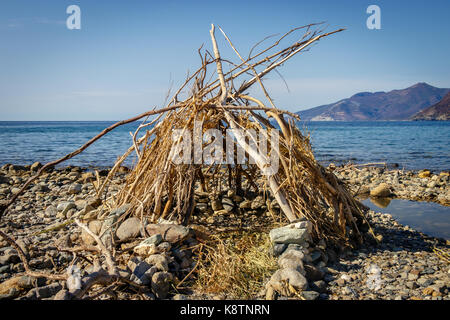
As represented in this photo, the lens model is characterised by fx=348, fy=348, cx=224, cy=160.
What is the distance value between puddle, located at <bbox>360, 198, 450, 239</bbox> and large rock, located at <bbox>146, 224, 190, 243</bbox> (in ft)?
13.2

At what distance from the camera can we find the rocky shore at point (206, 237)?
3.22 m

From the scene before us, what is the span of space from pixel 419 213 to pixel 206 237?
4.87m

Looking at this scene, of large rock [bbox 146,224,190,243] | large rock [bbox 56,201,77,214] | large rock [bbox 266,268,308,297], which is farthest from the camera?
large rock [bbox 56,201,77,214]

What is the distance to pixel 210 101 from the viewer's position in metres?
4.79

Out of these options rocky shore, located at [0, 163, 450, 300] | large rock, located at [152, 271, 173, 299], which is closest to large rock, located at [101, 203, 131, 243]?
rocky shore, located at [0, 163, 450, 300]

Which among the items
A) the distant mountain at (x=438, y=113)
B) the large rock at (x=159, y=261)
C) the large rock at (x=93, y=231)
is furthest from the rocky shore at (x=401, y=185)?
the distant mountain at (x=438, y=113)

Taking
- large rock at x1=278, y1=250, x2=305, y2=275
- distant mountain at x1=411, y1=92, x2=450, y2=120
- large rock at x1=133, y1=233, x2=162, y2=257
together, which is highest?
distant mountain at x1=411, y1=92, x2=450, y2=120

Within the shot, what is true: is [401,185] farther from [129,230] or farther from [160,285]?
[160,285]

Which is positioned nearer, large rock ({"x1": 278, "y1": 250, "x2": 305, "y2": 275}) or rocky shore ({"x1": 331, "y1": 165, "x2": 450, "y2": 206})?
large rock ({"x1": 278, "y1": 250, "x2": 305, "y2": 275})

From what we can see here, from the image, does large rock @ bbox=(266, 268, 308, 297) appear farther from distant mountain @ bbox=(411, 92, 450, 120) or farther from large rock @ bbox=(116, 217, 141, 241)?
distant mountain @ bbox=(411, 92, 450, 120)

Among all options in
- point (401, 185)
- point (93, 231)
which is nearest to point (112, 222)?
point (93, 231)

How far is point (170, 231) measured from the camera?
3869 mm

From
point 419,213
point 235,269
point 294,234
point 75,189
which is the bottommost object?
point 419,213

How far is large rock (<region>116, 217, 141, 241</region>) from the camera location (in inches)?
158
